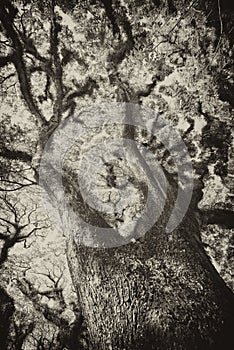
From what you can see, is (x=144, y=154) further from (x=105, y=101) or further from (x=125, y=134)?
(x=105, y=101)

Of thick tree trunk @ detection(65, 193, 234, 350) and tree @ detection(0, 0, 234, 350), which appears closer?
thick tree trunk @ detection(65, 193, 234, 350)

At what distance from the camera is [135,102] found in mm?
5238

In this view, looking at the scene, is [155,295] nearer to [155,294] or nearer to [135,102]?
[155,294]

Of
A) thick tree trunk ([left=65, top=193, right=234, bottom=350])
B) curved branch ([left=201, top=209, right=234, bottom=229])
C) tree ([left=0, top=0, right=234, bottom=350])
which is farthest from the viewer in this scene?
curved branch ([left=201, top=209, right=234, bottom=229])

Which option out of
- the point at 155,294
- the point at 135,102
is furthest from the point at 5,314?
the point at 135,102

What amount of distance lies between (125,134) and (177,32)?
2.04 meters

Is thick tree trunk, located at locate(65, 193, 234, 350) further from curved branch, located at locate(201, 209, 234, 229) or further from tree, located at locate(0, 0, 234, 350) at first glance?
curved branch, located at locate(201, 209, 234, 229)

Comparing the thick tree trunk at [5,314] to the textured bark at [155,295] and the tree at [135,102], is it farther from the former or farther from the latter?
the textured bark at [155,295]

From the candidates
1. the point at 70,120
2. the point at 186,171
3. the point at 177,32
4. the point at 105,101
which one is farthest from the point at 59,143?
the point at 177,32

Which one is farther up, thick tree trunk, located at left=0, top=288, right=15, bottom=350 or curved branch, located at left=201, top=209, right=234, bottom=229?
curved branch, located at left=201, top=209, right=234, bottom=229

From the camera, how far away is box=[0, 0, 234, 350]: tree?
3083 millimetres

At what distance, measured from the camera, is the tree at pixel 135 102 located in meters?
3.08

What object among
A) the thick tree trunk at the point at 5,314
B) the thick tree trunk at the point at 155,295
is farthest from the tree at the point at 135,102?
the thick tree trunk at the point at 5,314

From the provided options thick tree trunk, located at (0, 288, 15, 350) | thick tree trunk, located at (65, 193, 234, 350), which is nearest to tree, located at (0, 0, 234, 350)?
thick tree trunk, located at (65, 193, 234, 350)
